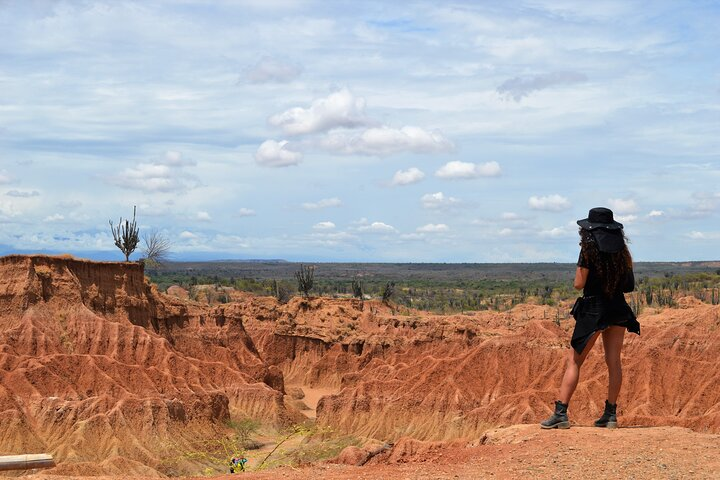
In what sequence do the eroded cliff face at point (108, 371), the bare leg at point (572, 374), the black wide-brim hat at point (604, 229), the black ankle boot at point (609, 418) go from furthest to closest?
the eroded cliff face at point (108, 371)
the black ankle boot at point (609, 418)
the bare leg at point (572, 374)
the black wide-brim hat at point (604, 229)

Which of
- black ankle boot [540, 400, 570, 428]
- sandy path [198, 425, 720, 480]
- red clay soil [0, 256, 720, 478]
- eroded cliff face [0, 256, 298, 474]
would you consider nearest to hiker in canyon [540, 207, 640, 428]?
black ankle boot [540, 400, 570, 428]

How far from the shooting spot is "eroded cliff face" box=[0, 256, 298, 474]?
53.5 m

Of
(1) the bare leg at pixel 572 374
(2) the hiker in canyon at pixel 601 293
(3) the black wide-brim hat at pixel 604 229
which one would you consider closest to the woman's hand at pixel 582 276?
(2) the hiker in canyon at pixel 601 293

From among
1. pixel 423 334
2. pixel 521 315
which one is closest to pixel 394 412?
pixel 423 334

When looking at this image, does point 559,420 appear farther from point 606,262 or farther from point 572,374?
point 606,262

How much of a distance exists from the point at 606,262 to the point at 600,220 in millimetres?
724

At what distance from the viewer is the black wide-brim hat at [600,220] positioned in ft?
50.9

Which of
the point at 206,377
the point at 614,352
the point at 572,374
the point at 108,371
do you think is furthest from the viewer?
the point at 206,377

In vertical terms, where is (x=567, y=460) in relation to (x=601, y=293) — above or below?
below

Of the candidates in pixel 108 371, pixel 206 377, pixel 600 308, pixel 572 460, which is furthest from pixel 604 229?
pixel 206 377

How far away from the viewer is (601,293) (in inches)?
614

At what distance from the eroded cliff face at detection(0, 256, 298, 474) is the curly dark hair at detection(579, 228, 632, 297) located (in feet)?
124

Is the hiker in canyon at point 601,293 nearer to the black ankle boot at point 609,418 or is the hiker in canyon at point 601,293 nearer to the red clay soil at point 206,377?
the black ankle boot at point 609,418

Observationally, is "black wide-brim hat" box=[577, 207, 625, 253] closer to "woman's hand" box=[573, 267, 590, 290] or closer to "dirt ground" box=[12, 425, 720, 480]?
"woman's hand" box=[573, 267, 590, 290]
